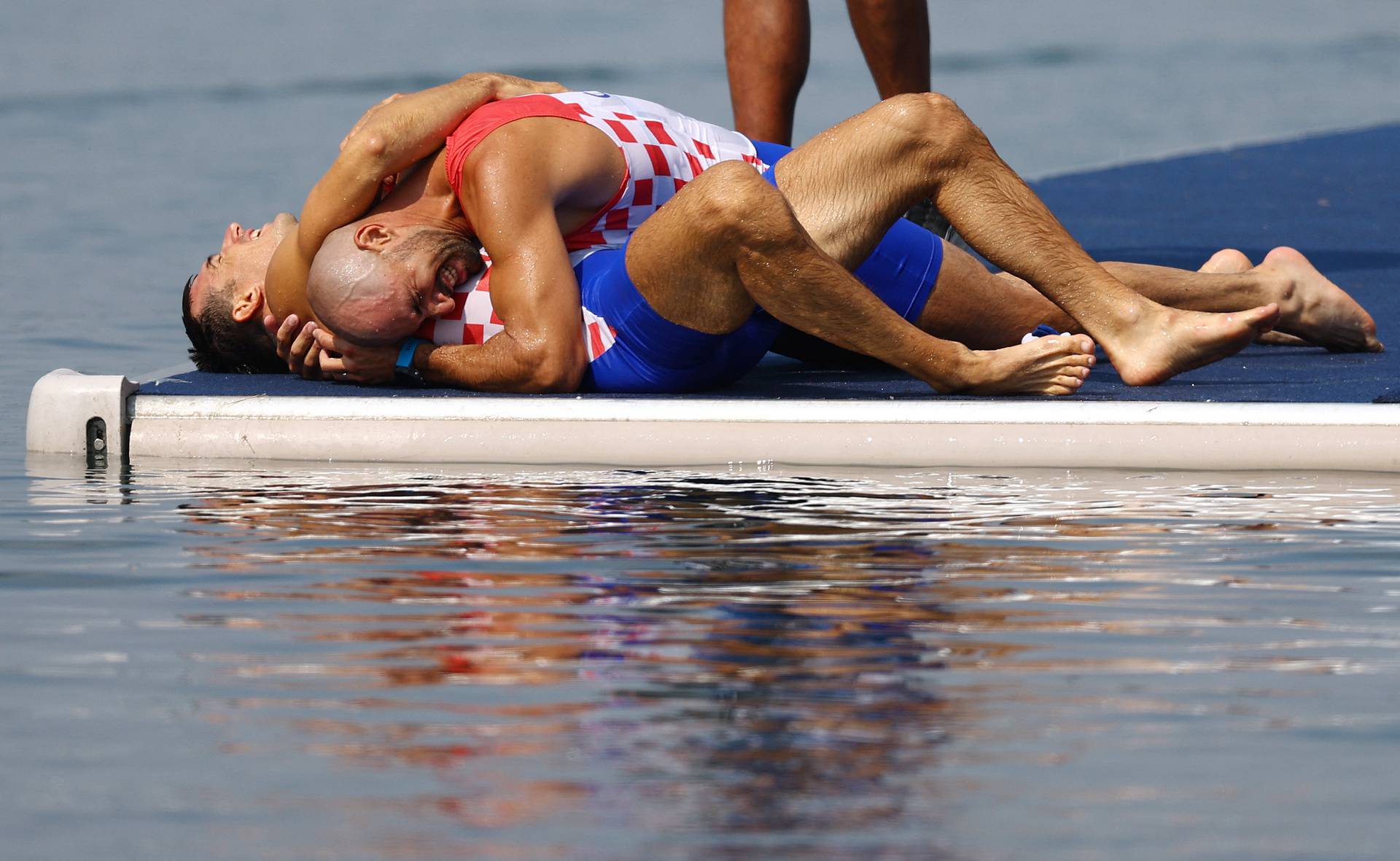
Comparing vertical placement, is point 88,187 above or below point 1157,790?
above

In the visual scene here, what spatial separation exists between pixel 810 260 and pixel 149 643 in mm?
1339

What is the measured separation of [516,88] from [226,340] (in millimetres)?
758

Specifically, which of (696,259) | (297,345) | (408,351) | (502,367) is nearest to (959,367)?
(696,259)

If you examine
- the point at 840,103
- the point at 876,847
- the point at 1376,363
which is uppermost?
the point at 840,103

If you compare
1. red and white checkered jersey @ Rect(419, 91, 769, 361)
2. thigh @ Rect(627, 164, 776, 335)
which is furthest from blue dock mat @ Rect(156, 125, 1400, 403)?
thigh @ Rect(627, 164, 776, 335)

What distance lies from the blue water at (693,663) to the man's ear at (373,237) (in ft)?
1.23

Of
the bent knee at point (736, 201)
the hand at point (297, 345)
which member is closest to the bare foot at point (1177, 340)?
the bent knee at point (736, 201)

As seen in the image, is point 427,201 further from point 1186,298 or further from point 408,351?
point 1186,298

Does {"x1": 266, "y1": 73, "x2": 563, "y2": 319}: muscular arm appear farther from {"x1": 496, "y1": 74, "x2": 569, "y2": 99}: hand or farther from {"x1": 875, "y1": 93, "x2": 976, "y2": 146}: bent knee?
{"x1": 875, "y1": 93, "x2": 976, "y2": 146}: bent knee

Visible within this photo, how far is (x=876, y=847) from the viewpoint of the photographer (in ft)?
5.18

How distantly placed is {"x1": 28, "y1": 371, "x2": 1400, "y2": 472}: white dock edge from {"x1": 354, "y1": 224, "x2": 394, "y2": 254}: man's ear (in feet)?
0.85

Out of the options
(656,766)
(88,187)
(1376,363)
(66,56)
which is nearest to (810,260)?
(1376,363)

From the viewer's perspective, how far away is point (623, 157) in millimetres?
3539

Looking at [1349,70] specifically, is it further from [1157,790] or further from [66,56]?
[1157,790]
